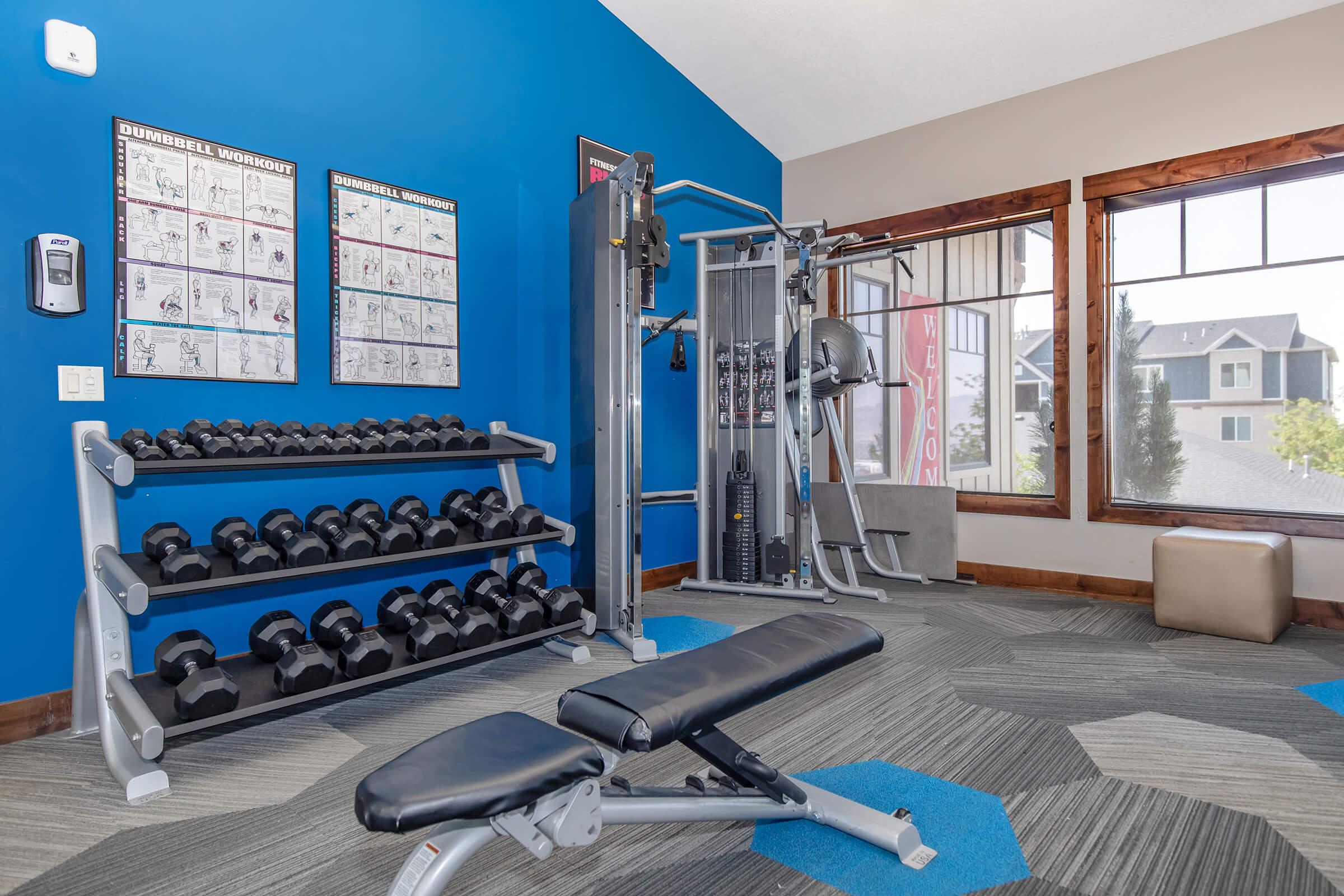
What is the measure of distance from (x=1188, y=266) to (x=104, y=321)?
16.0 ft

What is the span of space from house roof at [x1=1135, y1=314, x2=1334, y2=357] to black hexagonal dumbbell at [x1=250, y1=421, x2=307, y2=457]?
4.11m

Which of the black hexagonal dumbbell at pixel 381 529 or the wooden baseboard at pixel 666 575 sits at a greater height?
the black hexagonal dumbbell at pixel 381 529

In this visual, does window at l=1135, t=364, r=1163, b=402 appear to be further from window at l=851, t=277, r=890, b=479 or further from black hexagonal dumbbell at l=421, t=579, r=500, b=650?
black hexagonal dumbbell at l=421, t=579, r=500, b=650

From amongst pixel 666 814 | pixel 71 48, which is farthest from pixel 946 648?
pixel 71 48

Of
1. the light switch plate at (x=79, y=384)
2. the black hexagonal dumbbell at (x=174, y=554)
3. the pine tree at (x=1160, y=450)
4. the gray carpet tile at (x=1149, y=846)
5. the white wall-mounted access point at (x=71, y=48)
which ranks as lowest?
the gray carpet tile at (x=1149, y=846)

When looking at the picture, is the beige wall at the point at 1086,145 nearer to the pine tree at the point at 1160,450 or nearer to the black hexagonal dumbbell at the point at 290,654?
the pine tree at the point at 1160,450

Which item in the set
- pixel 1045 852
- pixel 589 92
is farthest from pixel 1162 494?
pixel 589 92

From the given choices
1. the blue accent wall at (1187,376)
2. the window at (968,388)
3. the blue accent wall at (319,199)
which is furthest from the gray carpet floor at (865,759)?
the window at (968,388)

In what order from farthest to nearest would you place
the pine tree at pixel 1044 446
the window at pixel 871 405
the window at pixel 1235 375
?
the window at pixel 871 405, the pine tree at pixel 1044 446, the window at pixel 1235 375

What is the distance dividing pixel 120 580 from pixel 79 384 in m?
0.83

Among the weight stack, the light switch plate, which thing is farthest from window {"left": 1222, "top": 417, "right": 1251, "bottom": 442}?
the light switch plate

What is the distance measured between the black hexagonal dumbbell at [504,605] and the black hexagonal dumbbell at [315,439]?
71cm

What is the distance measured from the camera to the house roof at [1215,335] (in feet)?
11.7

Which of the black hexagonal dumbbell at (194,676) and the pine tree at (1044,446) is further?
the pine tree at (1044,446)
